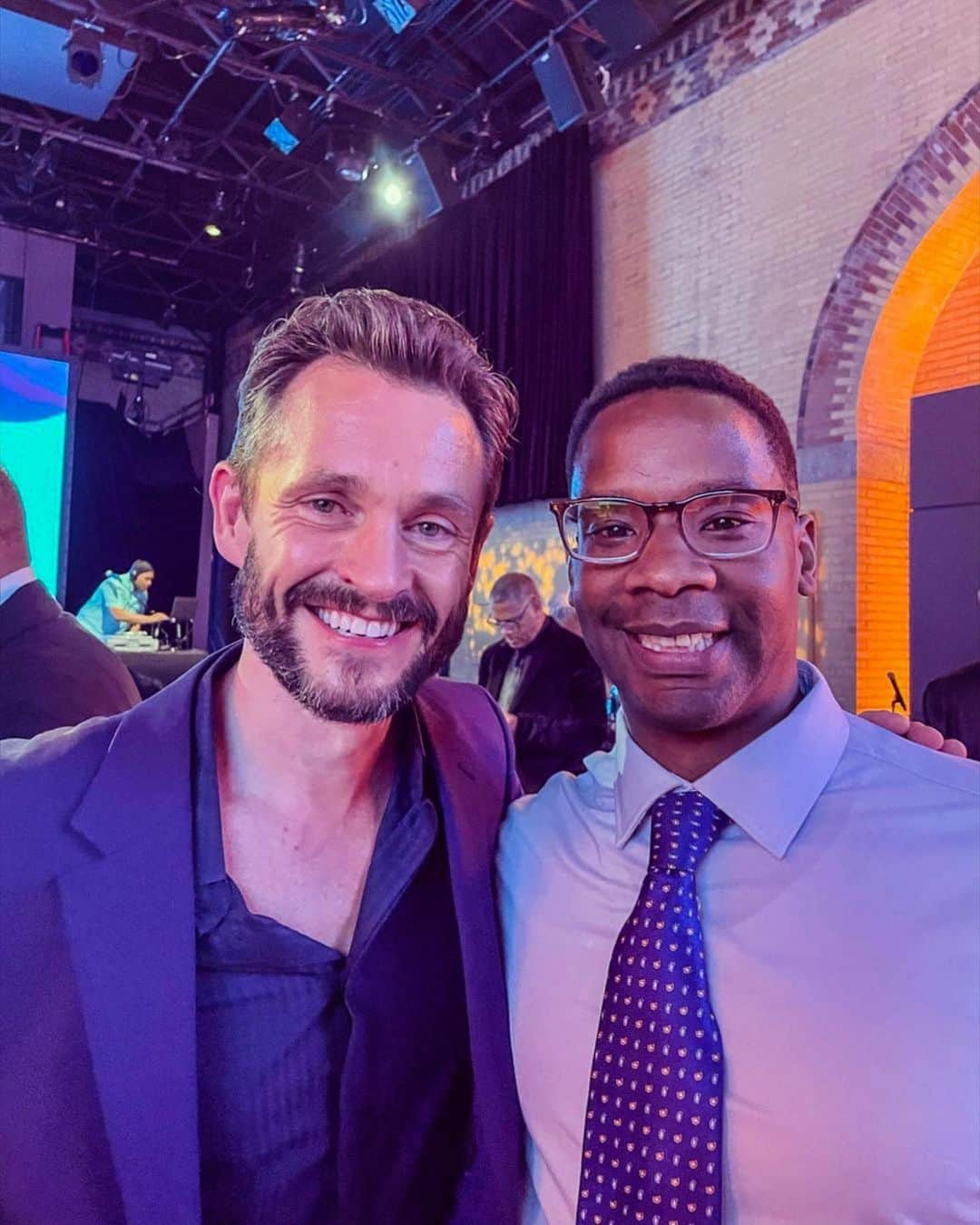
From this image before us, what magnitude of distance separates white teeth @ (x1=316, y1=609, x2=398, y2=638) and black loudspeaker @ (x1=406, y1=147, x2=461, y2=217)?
7.79 meters

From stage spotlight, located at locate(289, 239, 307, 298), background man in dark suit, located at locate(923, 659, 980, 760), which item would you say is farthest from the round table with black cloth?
stage spotlight, located at locate(289, 239, 307, 298)

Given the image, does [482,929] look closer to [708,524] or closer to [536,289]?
[708,524]

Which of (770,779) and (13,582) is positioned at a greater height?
(13,582)

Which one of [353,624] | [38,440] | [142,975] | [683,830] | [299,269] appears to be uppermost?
[299,269]

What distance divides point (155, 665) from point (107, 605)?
2543 millimetres

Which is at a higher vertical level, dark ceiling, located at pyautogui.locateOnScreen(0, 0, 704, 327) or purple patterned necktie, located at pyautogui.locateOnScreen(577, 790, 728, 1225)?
dark ceiling, located at pyautogui.locateOnScreen(0, 0, 704, 327)

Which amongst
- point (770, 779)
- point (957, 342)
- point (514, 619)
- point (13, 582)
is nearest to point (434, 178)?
point (957, 342)

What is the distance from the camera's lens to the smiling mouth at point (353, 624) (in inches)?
47.4

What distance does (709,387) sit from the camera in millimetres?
1239

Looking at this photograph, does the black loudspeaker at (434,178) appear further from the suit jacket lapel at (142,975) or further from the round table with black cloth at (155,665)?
the suit jacket lapel at (142,975)

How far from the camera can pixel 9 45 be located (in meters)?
6.43

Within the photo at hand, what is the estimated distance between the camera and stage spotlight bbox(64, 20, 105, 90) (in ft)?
20.5

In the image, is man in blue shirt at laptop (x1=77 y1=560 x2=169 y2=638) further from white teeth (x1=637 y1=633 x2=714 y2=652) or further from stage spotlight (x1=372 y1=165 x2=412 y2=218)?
white teeth (x1=637 y1=633 x2=714 y2=652)

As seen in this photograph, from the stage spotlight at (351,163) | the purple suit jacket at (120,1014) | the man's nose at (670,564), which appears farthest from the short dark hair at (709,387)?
the stage spotlight at (351,163)
